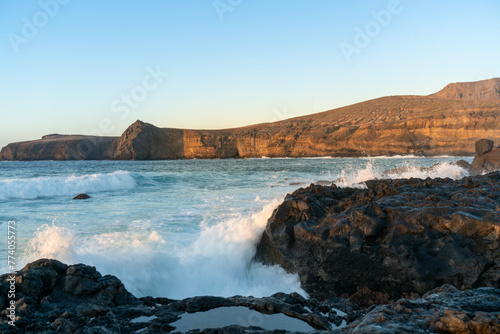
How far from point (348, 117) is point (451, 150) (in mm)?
30845

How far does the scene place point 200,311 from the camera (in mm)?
3268

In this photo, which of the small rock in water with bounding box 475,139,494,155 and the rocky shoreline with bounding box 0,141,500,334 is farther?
the small rock in water with bounding box 475,139,494,155

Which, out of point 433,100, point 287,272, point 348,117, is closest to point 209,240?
point 287,272

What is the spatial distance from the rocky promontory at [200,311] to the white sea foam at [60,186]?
1616 centimetres

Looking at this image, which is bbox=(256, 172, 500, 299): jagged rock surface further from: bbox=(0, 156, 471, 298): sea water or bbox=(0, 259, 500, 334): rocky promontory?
bbox=(0, 259, 500, 334): rocky promontory

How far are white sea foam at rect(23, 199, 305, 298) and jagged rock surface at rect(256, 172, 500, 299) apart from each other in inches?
19.9

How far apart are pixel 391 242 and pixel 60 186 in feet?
64.8

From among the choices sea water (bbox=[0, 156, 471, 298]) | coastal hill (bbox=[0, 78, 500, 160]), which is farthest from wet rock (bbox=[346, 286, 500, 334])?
coastal hill (bbox=[0, 78, 500, 160])

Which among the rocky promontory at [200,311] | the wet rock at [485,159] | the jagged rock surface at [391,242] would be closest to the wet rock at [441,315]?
the rocky promontory at [200,311]

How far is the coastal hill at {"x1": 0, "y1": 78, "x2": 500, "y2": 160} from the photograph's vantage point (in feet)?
207

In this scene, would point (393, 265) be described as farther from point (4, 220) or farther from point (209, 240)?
point (4, 220)

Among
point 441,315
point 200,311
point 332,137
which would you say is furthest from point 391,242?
point 332,137

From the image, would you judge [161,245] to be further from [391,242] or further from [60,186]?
[60,186]

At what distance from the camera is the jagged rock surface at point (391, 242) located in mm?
4312
